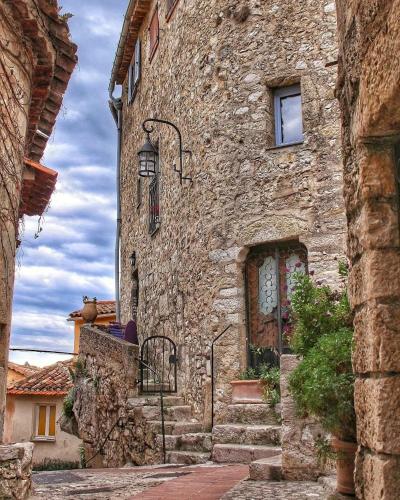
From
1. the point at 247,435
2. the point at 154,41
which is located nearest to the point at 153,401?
the point at 247,435

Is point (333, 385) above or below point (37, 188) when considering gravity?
below

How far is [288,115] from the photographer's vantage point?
9.41 meters

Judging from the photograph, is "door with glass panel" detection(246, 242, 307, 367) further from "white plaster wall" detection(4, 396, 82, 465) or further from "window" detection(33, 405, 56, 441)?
"window" detection(33, 405, 56, 441)

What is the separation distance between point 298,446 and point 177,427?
4.09 meters

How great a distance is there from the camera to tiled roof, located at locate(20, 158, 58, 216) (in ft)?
20.3

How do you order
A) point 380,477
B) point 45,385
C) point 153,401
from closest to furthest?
1. point 380,477
2. point 153,401
3. point 45,385

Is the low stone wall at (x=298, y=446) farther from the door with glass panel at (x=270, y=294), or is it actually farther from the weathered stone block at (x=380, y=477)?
the door with glass panel at (x=270, y=294)

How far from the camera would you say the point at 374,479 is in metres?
2.51

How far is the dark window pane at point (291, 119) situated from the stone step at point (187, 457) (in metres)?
4.59

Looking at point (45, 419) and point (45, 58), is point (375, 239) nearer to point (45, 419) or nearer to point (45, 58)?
point (45, 58)

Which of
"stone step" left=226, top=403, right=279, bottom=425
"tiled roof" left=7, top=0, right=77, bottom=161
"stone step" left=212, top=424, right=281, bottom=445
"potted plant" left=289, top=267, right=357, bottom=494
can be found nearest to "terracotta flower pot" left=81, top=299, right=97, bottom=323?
"stone step" left=226, top=403, right=279, bottom=425

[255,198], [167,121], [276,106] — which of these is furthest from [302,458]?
[167,121]

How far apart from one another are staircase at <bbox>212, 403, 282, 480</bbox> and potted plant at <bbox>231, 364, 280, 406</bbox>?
0.32 feet

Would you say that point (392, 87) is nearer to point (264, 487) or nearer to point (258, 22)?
point (264, 487)
